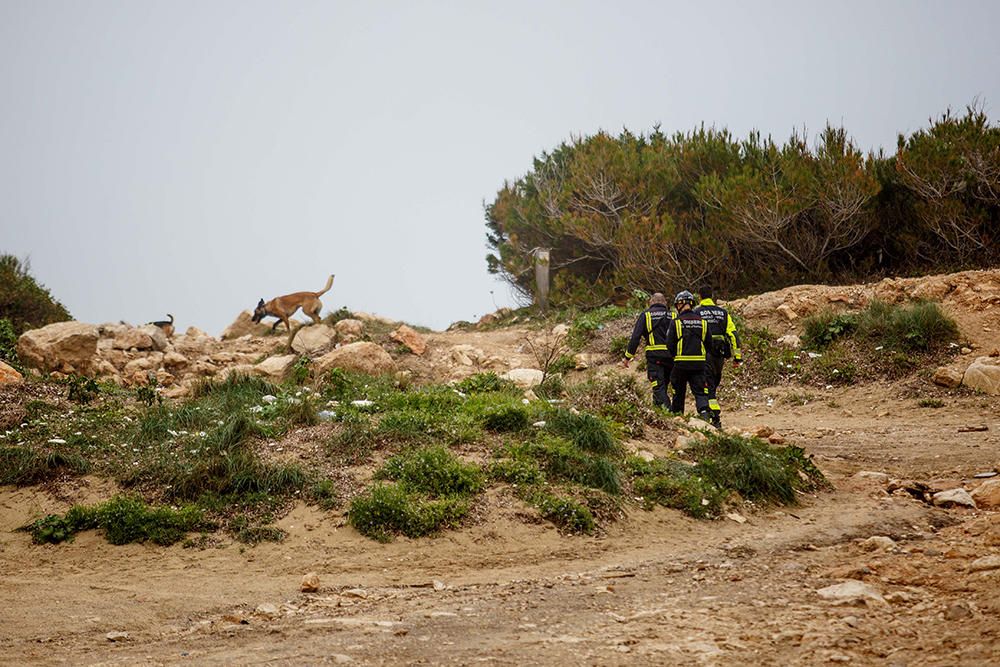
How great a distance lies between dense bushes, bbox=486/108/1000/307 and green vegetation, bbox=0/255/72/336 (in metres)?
14.4

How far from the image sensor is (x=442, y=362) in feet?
66.2

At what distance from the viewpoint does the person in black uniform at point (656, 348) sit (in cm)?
1216

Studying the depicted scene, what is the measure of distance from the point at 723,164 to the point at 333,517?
21.0m

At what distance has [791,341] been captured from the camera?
17156 millimetres

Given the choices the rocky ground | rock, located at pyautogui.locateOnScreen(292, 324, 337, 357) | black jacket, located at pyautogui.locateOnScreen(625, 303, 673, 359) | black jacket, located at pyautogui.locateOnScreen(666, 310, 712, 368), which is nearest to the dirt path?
the rocky ground

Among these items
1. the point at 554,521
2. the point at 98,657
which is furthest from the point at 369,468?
the point at 98,657

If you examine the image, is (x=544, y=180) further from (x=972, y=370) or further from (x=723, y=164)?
(x=972, y=370)

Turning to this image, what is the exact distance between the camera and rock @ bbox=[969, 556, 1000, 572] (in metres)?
5.23

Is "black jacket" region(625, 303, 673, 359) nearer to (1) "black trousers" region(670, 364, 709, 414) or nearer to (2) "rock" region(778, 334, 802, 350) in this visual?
(1) "black trousers" region(670, 364, 709, 414)

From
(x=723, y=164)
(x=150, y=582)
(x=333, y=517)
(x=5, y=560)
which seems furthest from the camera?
(x=723, y=164)

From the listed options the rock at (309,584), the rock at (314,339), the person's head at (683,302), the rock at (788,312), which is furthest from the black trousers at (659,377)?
the rock at (314,339)

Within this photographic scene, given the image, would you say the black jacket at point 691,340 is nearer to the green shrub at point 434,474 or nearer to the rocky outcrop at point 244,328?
the green shrub at point 434,474

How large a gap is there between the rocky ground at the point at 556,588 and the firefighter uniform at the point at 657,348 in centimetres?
287

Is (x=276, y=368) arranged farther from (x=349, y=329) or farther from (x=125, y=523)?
(x=125, y=523)
